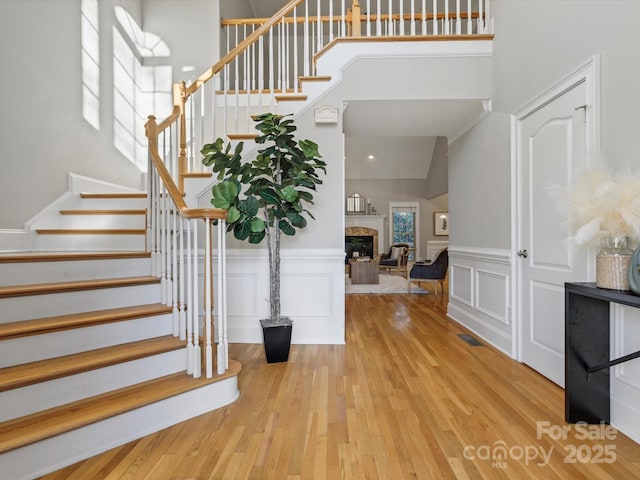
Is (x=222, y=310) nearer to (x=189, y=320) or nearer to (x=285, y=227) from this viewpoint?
(x=189, y=320)

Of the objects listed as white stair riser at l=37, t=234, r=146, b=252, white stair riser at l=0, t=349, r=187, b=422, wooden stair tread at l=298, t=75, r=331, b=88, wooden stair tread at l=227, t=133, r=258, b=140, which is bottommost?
white stair riser at l=0, t=349, r=187, b=422

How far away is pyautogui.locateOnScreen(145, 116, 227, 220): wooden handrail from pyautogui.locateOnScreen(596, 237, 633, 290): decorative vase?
6.78 ft

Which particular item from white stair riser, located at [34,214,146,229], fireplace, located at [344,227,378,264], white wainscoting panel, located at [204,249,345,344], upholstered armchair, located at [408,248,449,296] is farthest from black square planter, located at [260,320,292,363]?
fireplace, located at [344,227,378,264]

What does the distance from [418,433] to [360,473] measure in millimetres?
445

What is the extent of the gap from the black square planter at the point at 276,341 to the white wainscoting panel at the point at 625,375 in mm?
2102

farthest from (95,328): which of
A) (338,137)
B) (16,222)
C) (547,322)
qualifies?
(547,322)

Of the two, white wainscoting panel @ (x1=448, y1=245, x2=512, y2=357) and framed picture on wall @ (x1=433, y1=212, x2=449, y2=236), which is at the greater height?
framed picture on wall @ (x1=433, y1=212, x2=449, y2=236)

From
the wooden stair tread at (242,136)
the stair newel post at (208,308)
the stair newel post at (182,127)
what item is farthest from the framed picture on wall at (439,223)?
the stair newel post at (208,308)

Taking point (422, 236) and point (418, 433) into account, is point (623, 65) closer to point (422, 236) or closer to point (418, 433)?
point (418, 433)

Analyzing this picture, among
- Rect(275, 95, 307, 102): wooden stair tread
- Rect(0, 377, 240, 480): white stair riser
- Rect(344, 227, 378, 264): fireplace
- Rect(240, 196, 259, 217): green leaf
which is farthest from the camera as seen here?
Rect(344, 227, 378, 264): fireplace

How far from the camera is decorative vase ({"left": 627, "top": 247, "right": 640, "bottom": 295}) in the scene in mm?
1431

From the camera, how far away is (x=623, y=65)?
1732mm

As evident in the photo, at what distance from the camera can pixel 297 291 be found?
10.3 feet

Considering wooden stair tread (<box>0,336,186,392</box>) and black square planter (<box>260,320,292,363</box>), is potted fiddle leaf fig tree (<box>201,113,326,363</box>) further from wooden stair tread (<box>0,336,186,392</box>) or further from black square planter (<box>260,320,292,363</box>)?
wooden stair tread (<box>0,336,186,392</box>)
